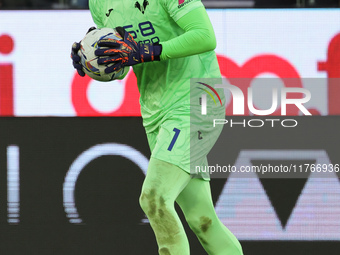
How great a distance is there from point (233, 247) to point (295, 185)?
1431 mm

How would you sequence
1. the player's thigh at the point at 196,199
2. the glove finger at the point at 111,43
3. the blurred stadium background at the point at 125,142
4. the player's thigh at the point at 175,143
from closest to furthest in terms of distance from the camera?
the glove finger at the point at 111,43, the player's thigh at the point at 175,143, the player's thigh at the point at 196,199, the blurred stadium background at the point at 125,142

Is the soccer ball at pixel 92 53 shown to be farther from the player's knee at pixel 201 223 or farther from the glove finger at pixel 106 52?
the player's knee at pixel 201 223

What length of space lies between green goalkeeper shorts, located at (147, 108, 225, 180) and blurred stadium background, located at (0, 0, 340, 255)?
1516mm

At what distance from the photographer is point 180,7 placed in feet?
12.2

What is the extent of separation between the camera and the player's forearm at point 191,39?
3.70m

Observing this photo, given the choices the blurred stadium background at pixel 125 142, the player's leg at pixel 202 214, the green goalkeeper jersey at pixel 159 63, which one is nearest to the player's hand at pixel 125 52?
the green goalkeeper jersey at pixel 159 63

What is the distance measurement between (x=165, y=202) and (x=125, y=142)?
183 cm

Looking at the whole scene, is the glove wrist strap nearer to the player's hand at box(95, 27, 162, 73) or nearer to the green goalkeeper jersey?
the player's hand at box(95, 27, 162, 73)

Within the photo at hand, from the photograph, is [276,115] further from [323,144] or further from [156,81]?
[156,81]

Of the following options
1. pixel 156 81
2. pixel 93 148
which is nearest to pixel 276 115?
pixel 93 148

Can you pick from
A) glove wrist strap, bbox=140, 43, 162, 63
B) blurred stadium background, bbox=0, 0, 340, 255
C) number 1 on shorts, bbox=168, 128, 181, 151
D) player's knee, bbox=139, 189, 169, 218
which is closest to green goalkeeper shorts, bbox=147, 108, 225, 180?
number 1 on shorts, bbox=168, 128, 181, 151

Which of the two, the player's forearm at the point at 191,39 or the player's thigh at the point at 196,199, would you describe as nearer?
the player's forearm at the point at 191,39

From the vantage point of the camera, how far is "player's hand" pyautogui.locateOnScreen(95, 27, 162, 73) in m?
3.69

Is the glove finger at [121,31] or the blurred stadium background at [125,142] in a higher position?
the glove finger at [121,31]
